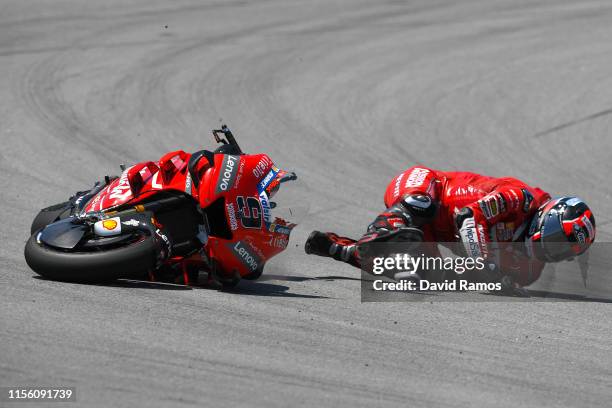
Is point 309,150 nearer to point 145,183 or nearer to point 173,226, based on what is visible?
point 145,183

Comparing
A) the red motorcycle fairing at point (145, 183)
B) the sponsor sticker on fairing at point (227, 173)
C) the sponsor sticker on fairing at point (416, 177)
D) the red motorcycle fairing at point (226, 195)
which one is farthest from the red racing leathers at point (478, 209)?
the red motorcycle fairing at point (145, 183)

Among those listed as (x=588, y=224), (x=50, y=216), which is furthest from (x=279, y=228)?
(x=588, y=224)

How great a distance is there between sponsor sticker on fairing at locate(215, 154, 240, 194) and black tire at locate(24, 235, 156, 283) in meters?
0.75

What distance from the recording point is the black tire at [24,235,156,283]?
23.1ft

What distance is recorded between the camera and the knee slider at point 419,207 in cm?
829

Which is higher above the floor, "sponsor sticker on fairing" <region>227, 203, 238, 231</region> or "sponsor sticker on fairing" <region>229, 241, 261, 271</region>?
"sponsor sticker on fairing" <region>227, 203, 238, 231</region>

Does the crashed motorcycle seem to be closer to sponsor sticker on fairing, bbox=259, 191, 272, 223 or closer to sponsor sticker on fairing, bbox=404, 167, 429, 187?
sponsor sticker on fairing, bbox=259, 191, 272, 223

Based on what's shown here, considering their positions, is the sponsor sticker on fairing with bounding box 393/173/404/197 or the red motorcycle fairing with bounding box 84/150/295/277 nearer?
the red motorcycle fairing with bounding box 84/150/295/277

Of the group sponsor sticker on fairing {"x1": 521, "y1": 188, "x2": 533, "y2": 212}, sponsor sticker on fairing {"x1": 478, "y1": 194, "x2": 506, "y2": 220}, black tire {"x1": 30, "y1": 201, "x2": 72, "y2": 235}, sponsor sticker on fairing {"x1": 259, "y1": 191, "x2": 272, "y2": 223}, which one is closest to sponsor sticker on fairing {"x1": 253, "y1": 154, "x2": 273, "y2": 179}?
sponsor sticker on fairing {"x1": 259, "y1": 191, "x2": 272, "y2": 223}

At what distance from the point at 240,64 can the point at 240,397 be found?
36.4 ft

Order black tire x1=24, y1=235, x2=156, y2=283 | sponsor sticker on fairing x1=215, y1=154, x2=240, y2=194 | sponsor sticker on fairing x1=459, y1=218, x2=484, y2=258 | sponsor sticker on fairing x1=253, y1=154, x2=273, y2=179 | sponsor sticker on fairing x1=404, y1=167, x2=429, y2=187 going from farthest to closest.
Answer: sponsor sticker on fairing x1=404, y1=167, x2=429, y2=187, sponsor sticker on fairing x1=459, y1=218, x2=484, y2=258, sponsor sticker on fairing x1=253, y1=154, x2=273, y2=179, sponsor sticker on fairing x1=215, y1=154, x2=240, y2=194, black tire x1=24, y1=235, x2=156, y2=283

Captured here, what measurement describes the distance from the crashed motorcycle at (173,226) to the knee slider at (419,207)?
0.94 metres

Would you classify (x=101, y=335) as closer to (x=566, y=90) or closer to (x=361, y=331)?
(x=361, y=331)

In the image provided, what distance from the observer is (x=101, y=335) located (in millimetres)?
6004
